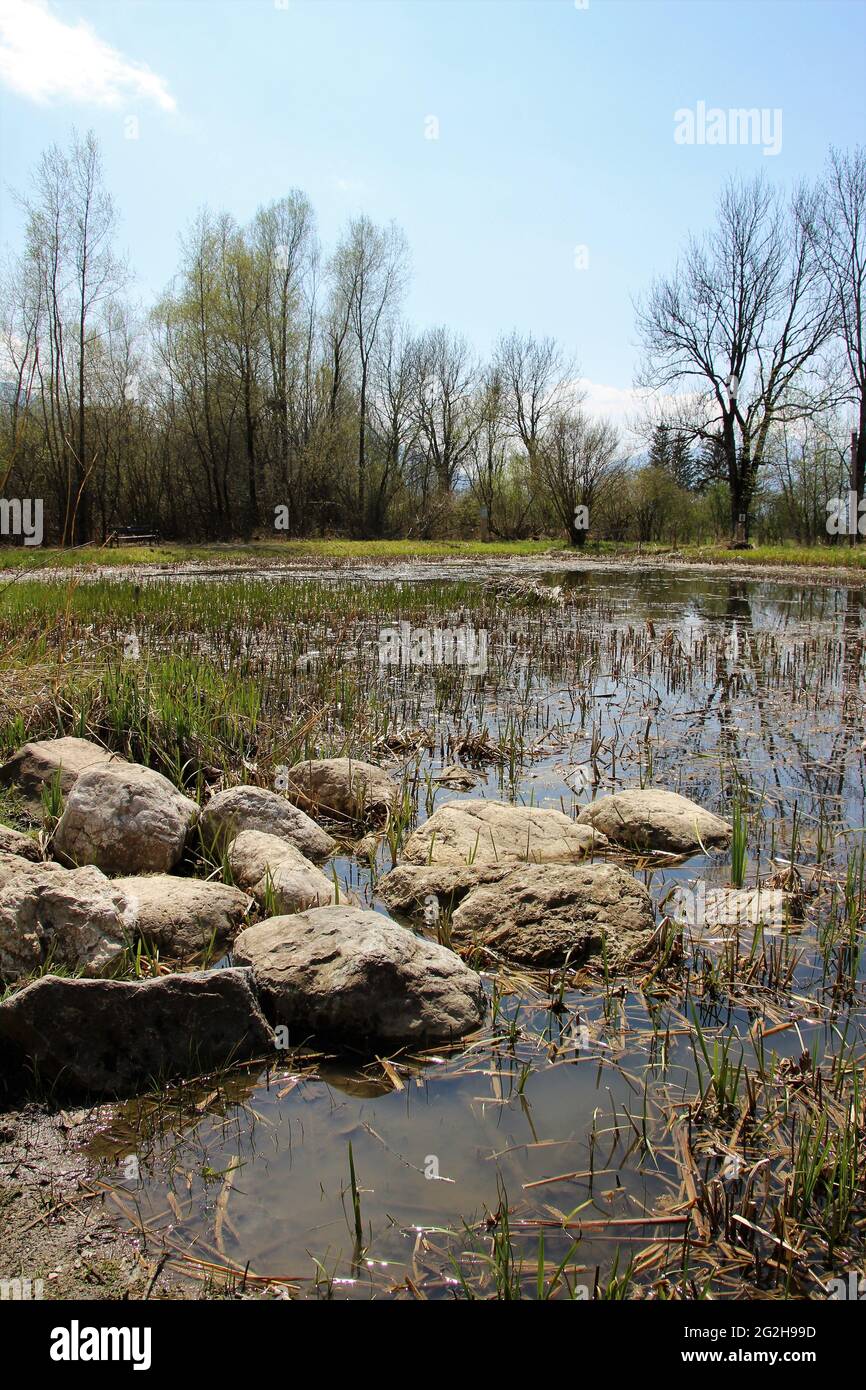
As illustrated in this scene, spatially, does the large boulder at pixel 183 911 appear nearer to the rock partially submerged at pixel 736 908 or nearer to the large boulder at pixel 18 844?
the large boulder at pixel 18 844

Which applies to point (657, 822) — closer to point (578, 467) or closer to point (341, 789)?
point (341, 789)

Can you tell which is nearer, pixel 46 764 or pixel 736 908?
pixel 736 908

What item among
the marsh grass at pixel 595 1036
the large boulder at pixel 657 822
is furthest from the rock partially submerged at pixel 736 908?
the large boulder at pixel 657 822

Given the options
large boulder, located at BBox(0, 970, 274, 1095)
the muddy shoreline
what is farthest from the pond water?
the muddy shoreline

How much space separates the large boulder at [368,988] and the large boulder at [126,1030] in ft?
0.67

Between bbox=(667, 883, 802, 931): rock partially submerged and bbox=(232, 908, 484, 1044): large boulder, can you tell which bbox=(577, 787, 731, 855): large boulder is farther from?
bbox=(232, 908, 484, 1044): large boulder

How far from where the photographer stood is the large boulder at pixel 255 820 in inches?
178

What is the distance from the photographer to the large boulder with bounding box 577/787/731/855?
479cm

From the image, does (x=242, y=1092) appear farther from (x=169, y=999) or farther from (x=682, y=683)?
(x=682, y=683)

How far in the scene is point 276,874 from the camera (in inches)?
157

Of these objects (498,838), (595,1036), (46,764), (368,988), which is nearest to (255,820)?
(498,838)

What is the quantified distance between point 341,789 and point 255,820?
0.93 m

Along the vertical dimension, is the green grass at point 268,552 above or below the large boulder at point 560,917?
above
